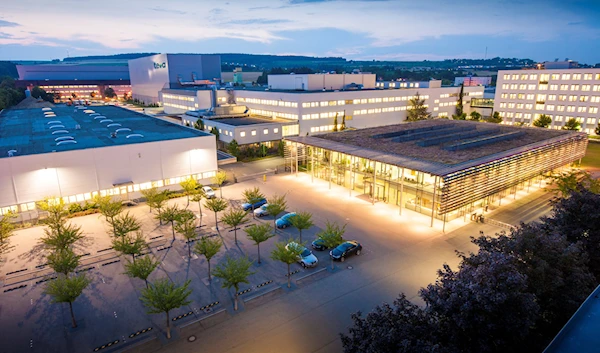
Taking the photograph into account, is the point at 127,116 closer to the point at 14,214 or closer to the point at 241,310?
the point at 14,214

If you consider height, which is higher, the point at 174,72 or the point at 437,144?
the point at 174,72

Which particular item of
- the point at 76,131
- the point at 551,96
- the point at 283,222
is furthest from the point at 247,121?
the point at 551,96

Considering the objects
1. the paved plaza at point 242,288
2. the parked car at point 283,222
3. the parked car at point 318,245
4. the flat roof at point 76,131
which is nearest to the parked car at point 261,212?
the paved plaza at point 242,288

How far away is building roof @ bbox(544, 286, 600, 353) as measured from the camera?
31.5ft

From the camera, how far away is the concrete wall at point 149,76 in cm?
9773

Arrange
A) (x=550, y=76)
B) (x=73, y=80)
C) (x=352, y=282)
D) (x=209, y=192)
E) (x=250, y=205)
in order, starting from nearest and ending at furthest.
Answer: (x=352, y=282)
(x=250, y=205)
(x=209, y=192)
(x=550, y=76)
(x=73, y=80)

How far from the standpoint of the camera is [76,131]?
4316 cm

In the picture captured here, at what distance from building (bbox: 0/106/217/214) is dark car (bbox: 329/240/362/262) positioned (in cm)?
2138

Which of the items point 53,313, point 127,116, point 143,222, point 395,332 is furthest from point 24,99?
point 395,332

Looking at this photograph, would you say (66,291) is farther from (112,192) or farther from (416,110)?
(416,110)

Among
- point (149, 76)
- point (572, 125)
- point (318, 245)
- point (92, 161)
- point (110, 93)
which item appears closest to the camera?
point (318, 245)

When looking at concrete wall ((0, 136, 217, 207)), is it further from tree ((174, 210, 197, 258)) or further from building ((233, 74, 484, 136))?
building ((233, 74, 484, 136))

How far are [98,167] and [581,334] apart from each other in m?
36.2

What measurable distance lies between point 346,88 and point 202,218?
171ft
